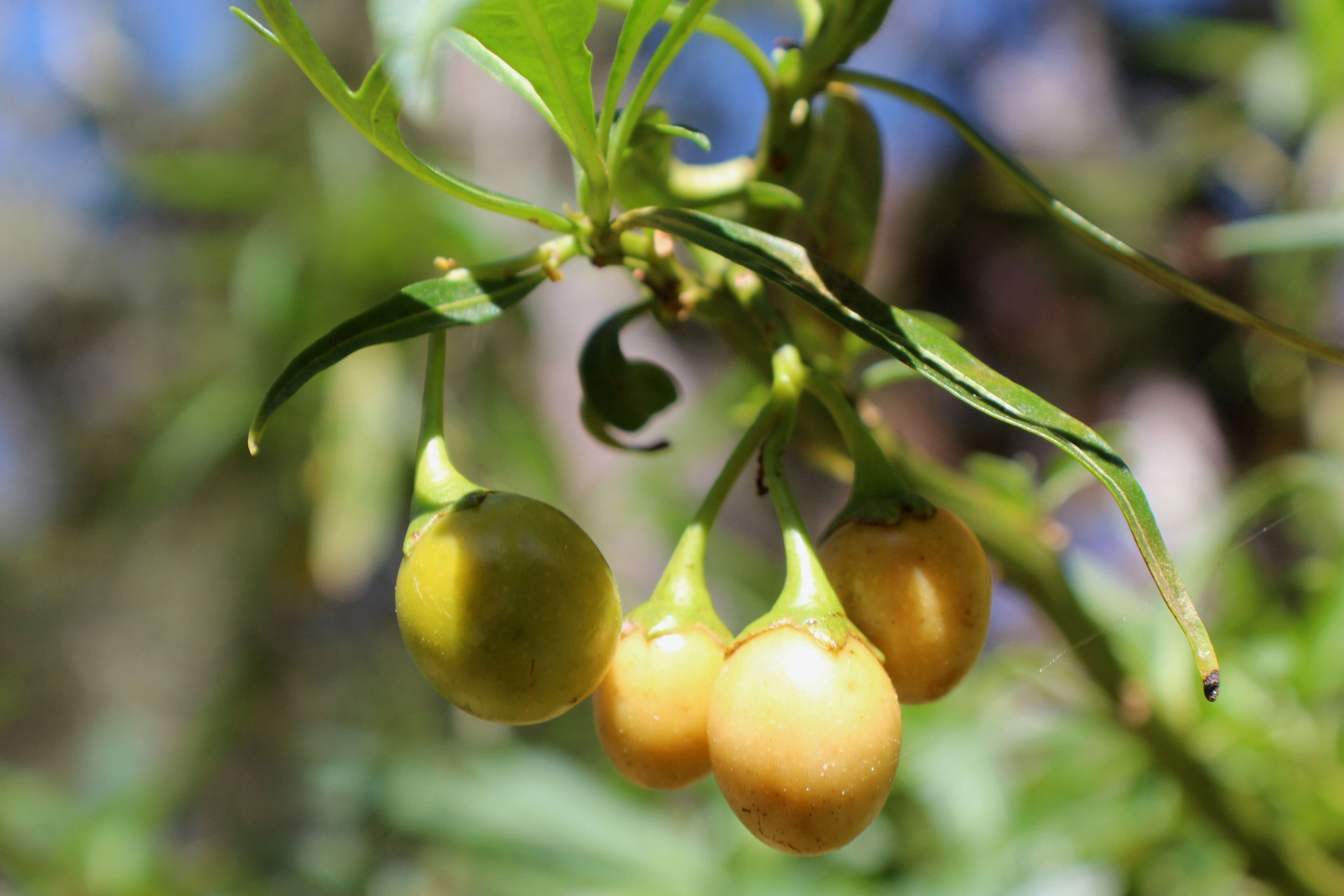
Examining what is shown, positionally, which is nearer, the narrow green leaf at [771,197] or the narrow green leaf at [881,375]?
the narrow green leaf at [771,197]

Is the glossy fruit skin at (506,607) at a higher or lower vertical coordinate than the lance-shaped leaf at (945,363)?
lower

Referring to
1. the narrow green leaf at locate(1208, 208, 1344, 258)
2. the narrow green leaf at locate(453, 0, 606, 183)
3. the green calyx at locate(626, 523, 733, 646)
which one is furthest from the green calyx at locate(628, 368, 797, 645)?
the narrow green leaf at locate(1208, 208, 1344, 258)

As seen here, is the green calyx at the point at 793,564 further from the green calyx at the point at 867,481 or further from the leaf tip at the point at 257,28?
the leaf tip at the point at 257,28

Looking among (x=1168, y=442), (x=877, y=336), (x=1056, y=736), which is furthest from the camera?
(x=1168, y=442)

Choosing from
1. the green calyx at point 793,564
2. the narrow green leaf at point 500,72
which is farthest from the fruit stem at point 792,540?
the narrow green leaf at point 500,72

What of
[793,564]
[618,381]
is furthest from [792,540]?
[618,381]

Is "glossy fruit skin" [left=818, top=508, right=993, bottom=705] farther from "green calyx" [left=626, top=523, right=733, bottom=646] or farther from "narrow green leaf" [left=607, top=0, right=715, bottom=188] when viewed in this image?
"narrow green leaf" [left=607, top=0, right=715, bottom=188]

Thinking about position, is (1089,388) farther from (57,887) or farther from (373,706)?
(57,887)

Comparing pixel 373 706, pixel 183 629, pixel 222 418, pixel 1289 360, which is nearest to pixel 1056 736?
pixel 1289 360
